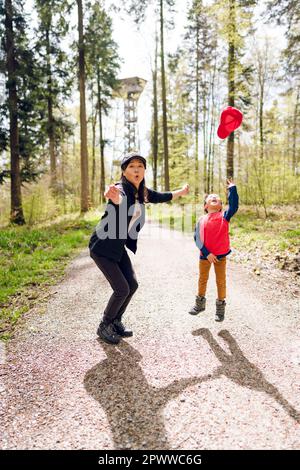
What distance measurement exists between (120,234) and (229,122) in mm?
2691

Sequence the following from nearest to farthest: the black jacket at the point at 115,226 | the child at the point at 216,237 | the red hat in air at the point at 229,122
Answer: the black jacket at the point at 115,226
the child at the point at 216,237
the red hat in air at the point at 229,122

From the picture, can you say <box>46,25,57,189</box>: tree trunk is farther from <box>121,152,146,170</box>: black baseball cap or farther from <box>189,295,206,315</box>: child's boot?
<box>121,152,146,170</box>: black baseball cap

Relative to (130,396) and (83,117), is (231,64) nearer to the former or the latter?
(83,117)

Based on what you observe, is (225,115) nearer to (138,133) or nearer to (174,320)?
(174,320)

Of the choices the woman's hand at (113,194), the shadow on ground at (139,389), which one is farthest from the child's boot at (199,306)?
the woman's hand at (113,194)

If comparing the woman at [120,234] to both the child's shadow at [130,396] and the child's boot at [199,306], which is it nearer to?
the child's shadow at [130,396]

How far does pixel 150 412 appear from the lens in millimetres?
2539

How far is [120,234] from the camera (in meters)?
3.42

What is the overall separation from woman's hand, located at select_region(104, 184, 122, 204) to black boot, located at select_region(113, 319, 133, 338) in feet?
5.47

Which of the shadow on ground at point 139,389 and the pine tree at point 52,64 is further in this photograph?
the pine tree at point 52,64

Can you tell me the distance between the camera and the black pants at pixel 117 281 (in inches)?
138

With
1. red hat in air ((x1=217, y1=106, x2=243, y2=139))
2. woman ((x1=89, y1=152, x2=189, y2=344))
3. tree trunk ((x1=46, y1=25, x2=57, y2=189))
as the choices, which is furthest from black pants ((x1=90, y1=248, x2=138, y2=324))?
tree trunk ((x1=46, y1=25, x2=57, y2=189))

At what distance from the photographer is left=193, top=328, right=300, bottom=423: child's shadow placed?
268 centimetres

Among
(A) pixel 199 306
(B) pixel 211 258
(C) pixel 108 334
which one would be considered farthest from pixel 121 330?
(B) pixel 211 258
